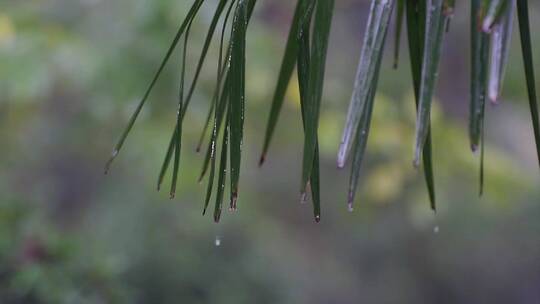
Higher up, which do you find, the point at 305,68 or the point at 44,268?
the point at 305,68

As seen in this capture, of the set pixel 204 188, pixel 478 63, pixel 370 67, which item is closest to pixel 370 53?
pixel 370 67

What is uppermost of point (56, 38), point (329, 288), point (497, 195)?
point (56, 38)

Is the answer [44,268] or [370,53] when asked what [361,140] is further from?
[44,268]

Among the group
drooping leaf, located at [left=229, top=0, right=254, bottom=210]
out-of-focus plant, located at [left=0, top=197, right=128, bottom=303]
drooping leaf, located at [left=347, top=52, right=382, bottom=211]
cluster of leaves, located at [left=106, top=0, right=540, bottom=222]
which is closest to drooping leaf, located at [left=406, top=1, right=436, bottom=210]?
cluster of leaves, located at [left=106, top=0, right=540, bottom=222]

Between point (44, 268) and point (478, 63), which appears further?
point (44, 268)

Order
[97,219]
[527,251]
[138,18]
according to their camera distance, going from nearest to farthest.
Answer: [138,18] → [97,219] → [527,251]

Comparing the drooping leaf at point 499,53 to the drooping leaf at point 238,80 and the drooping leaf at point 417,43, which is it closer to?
the drooping leaf at point 417,43

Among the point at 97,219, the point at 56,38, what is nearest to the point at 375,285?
the point at 97,219

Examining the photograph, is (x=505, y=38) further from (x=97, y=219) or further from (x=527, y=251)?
(x=527, y=251)
